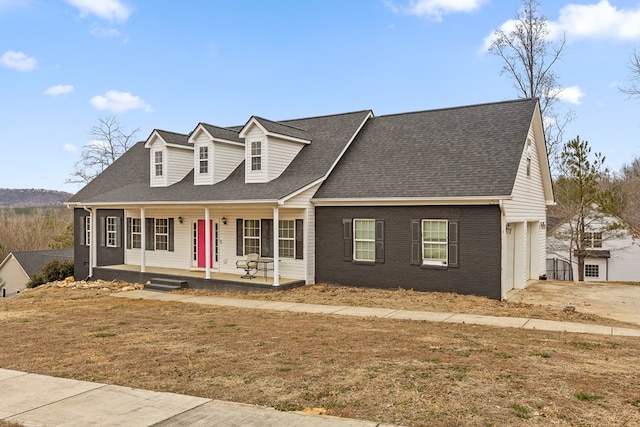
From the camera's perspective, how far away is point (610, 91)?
66.6ft

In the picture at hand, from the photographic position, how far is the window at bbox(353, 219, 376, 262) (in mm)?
15469

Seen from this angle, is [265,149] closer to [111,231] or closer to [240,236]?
[240,236]

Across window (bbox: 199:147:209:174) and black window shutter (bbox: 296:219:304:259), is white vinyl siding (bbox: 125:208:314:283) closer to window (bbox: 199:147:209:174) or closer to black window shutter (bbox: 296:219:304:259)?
black window shutter (bbox: 296:219:304:259)

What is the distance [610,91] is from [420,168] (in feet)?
36.1

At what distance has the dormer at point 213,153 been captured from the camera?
1862cm

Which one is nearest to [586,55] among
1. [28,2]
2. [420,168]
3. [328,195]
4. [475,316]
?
[420,168]

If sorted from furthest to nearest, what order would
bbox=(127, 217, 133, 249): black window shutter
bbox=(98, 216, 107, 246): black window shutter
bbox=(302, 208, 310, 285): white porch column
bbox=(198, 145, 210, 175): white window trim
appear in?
bbox=(98, 216, 107, 246): black window shutter < bbox=(127, 217, 133, 249): black window shutter < bbox=(198, 145, 210, 175): white window trim < bbox=(302, 208, 310, 285): white porch column

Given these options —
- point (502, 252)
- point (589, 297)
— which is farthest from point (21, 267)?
point (589, 297)

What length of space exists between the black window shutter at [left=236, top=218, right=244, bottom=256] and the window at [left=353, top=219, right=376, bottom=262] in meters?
4.48

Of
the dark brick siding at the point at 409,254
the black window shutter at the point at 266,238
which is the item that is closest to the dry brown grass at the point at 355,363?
the dark brick siding at the point at 409,254

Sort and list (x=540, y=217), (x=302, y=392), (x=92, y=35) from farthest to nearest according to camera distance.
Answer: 1. (x=92, y=35)
2. (x=540, y=217)
3. (x=302, y=392)

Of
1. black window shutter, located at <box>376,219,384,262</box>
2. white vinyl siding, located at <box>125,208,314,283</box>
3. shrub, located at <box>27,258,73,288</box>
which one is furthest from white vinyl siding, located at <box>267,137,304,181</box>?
shrub, located at <box>27,258,73,288</box>

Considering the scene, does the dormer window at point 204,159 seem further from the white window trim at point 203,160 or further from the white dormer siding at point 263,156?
the white dormer siding at point 263,156

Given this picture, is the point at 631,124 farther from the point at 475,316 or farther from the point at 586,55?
the point at 475,316
